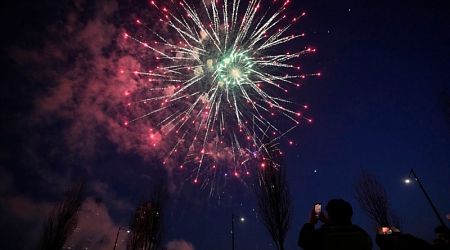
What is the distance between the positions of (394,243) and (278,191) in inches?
622

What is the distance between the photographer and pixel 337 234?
3039mm

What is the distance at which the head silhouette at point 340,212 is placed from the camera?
3.27 m

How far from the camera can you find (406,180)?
Answer: 20.5 meters

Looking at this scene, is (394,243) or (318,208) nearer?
(394,243)

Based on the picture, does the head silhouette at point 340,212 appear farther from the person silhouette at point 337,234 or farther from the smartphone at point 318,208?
the smartphone at point 318,208

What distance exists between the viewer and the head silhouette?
3.27m

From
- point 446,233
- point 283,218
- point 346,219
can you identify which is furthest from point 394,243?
point 283,218

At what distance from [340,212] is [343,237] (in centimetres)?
34

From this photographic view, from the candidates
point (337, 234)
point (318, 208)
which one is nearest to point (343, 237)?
point (337, 234)

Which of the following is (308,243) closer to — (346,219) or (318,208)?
(346,219)

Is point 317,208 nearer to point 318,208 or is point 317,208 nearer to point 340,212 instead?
point 318,208

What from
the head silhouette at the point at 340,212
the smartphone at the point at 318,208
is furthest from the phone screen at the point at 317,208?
the head silhouette at the point at 340,212

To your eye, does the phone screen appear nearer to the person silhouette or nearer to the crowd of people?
the crowd of people

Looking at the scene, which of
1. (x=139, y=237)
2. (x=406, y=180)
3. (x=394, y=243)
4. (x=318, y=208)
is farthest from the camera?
(x=139, y=237)
